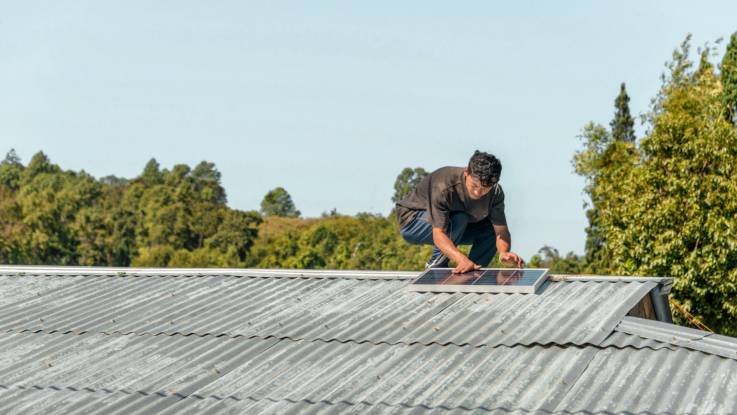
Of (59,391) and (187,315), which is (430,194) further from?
(59,391)

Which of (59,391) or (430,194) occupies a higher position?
(430,194)

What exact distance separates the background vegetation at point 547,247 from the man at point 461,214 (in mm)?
15949

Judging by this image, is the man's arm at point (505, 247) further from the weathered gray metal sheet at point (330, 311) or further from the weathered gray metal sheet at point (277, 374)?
the weathered gray metal sheet at point (277, 374)

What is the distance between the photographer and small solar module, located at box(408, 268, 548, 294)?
9125mm

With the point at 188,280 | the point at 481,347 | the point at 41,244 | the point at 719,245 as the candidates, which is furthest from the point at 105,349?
the point at 41,244

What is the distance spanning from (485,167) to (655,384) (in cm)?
291

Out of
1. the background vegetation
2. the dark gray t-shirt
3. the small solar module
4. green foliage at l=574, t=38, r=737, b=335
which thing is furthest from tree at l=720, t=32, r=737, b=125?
the small solar module

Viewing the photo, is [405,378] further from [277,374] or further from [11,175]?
[11,175]

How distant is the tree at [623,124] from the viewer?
4288 centimetres

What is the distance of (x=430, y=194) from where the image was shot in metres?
9.80

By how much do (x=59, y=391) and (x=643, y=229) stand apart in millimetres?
20679

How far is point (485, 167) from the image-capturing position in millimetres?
9297

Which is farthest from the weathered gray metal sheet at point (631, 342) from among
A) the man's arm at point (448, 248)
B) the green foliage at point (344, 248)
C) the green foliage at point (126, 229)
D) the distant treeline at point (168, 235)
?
the green foliage at point (126, 229)

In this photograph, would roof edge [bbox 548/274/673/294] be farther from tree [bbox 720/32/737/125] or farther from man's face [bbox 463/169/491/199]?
tree [bbox 720/32/737/125]
